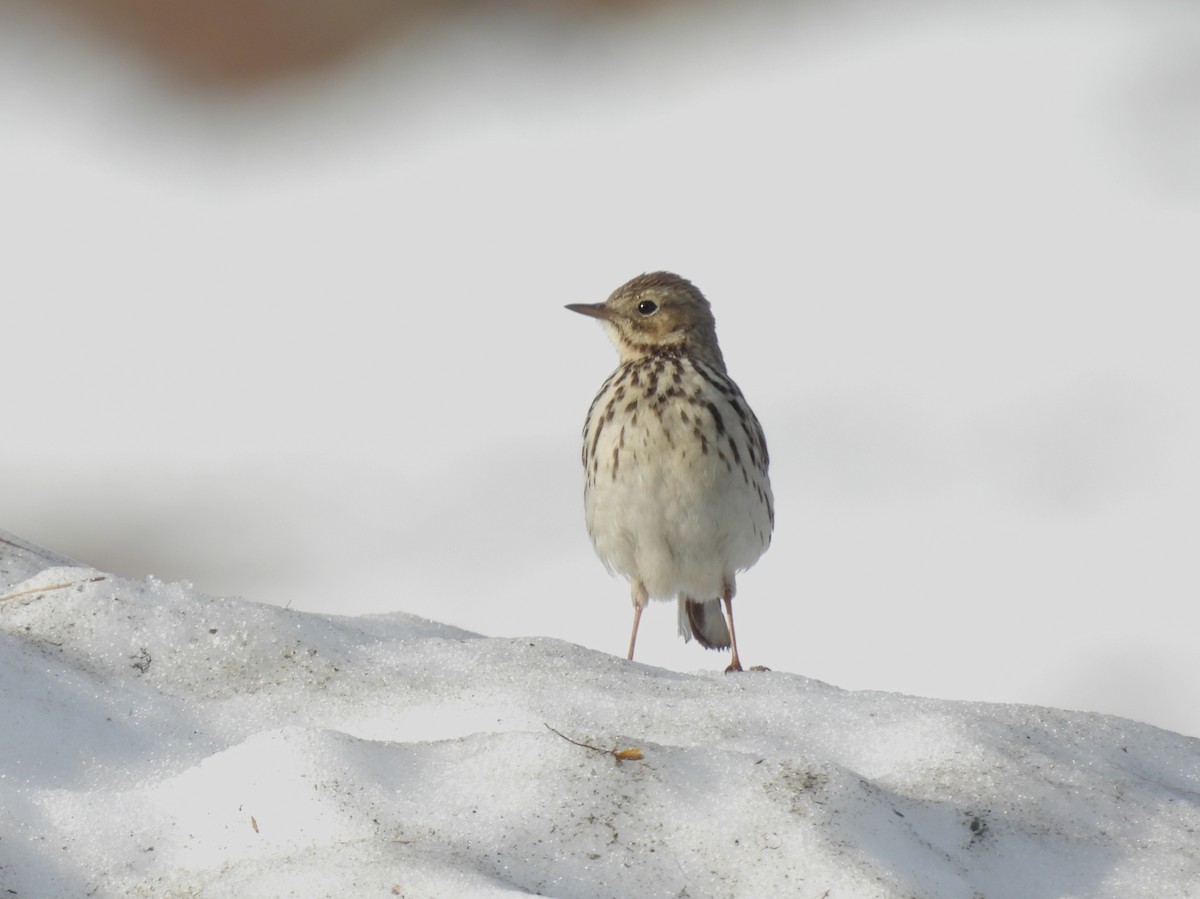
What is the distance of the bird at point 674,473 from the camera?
6176mm

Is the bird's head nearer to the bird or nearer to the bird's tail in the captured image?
the bird

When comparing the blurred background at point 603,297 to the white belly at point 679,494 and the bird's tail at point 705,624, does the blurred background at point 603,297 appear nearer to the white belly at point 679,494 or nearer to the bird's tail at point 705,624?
the bird's tail at point 705,624

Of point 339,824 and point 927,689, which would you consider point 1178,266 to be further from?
point 339,824

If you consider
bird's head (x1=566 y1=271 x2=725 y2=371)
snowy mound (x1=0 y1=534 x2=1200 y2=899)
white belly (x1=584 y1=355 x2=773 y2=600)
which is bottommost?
snowy mound (x1=0 y1=534 x2=1200 y2=899)

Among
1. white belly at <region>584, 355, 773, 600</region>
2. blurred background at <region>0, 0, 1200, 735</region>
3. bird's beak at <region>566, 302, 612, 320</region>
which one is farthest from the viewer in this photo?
blurred background at <region>0, 0, 1200, 735</region>

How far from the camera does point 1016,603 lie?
43.3 feet

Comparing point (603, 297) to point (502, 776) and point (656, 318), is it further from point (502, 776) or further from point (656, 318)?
point (502, 776)

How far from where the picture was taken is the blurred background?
1377 centimetres

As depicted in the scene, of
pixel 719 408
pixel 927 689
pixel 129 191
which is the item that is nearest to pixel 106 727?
pixel 719 408

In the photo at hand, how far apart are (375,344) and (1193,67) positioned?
10255 millimetres

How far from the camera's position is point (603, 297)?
63.9 ft

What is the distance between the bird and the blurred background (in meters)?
5.26

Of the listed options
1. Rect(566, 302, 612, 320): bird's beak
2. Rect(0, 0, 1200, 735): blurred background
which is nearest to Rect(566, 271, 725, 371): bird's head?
Rect(566, 302, 612, 320): bird's beak

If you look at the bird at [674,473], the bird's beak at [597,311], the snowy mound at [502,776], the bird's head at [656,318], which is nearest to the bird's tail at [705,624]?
the bird at [674,473]
